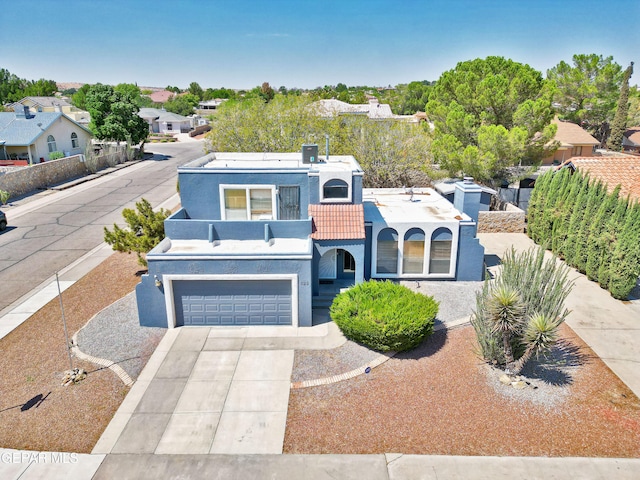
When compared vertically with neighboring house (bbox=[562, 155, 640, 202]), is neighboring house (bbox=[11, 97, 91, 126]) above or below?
above

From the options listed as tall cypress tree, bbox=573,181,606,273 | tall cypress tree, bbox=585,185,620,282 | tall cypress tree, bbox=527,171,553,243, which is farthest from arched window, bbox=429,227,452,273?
tall cypress tree, bbox=527,171,553,243

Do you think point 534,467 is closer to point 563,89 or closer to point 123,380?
point 123,380

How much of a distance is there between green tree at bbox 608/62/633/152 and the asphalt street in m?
47.0

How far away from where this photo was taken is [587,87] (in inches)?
1928

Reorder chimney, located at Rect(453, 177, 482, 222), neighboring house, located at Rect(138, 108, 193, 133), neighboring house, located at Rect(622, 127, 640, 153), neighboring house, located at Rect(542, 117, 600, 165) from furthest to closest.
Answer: neighboring house, located at Rect(138, 108, 193, 133), neighboring house, located at Rect(622, 127, 640, 153), neighboring house, located at Rect(542, 117, 600, 165), chimney, located at Rect(453, 177, 482, 222)

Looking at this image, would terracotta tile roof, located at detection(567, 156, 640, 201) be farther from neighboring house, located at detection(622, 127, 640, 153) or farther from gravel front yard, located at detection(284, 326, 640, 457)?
neighboring house, located at detection(622, 127, 640, 153)

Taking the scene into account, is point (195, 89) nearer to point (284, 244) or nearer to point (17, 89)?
point (17, 89)

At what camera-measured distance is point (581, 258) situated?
818 inches

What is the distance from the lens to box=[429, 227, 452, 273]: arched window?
61.6 ft

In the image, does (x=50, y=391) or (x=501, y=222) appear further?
(x=501, y=222)

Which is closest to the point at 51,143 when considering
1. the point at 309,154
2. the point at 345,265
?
the point at 309,154

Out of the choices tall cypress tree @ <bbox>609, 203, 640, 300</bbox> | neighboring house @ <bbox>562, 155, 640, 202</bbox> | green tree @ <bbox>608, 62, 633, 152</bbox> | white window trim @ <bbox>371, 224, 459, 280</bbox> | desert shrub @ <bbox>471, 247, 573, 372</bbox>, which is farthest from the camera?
green tree @ <bbox>608, 62, 633, 152</bbox>

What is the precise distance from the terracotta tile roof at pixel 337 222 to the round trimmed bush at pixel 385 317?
266cm

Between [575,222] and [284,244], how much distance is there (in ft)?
44.5
